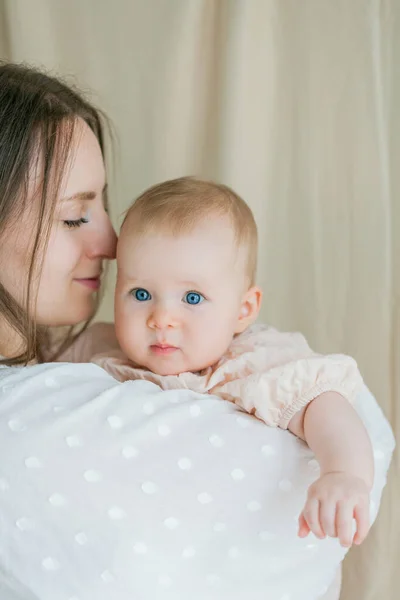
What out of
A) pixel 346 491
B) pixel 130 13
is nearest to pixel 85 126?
pixel 130 13

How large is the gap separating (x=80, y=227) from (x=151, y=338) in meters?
0.25

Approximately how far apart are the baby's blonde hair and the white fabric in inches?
10.9

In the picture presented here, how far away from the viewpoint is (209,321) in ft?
3.76

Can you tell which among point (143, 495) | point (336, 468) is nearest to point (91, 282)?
point (143, 495)

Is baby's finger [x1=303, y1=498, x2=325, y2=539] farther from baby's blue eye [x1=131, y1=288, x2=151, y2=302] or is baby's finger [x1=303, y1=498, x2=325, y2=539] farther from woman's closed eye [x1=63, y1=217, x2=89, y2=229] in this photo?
woman's closed eye [x1=63, y1=217, x2=89, y2=229]

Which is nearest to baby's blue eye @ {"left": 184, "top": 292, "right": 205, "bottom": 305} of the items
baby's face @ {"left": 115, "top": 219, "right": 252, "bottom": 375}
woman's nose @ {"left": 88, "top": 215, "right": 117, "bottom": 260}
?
A: baby's face @ {"left": 115, "top": 219, "right": 252, "bottom": 375}

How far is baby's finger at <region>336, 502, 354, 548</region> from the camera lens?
Result: 850mm

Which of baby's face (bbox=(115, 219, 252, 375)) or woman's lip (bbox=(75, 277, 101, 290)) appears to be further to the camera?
woman's lip (bbox=(75, 277, 101, 290))

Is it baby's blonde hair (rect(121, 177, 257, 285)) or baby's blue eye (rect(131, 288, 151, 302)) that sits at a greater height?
baby's blonde hair (rect(121, 177, 257, 285))

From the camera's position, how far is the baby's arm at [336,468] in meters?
0.86

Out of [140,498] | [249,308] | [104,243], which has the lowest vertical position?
[140,498]

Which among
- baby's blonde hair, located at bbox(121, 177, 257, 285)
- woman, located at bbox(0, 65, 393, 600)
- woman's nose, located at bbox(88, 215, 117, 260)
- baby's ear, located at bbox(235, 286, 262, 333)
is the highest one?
baby's blonde hair, located at bbox(121, 177, 257, 285)

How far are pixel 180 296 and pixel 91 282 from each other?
0.77 feet

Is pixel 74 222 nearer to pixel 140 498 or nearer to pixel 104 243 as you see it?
pixel 104 243
